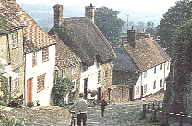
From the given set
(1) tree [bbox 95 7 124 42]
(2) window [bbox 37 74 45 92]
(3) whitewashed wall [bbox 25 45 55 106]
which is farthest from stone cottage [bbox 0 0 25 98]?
(1) tree [bbox 95 7 124 42]

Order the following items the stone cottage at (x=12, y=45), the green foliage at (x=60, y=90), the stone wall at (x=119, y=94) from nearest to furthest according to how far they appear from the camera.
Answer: the stone cottage at (x=12, y=45), the green foliage at (x=60, y=90), the stone wall at (x=119, y=94)

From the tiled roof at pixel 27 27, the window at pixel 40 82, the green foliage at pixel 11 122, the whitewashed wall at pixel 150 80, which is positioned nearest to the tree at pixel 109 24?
the whitewashed wall at pixel 150 80

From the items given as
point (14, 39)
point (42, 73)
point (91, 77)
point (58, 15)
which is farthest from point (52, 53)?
point (91, 77)

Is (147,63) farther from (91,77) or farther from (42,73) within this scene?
(42,73)

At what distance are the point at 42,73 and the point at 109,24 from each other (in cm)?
5464

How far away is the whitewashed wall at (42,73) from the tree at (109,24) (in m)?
51.4

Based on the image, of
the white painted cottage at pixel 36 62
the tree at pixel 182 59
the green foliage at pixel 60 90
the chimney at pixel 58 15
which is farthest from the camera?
the chimney at pixel 58 15

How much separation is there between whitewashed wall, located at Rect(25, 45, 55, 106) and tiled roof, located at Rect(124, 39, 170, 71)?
15.7m

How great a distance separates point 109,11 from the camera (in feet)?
269

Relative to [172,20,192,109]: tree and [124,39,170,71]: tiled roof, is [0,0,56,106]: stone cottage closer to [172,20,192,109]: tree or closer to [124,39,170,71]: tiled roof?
[172,20,192,109]: tree

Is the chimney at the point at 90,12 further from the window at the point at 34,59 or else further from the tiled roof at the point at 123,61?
the window at the point at 34,59

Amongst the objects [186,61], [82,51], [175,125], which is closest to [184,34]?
[186,61]

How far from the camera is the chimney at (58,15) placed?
32.8 m

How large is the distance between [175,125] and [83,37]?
1986cm
